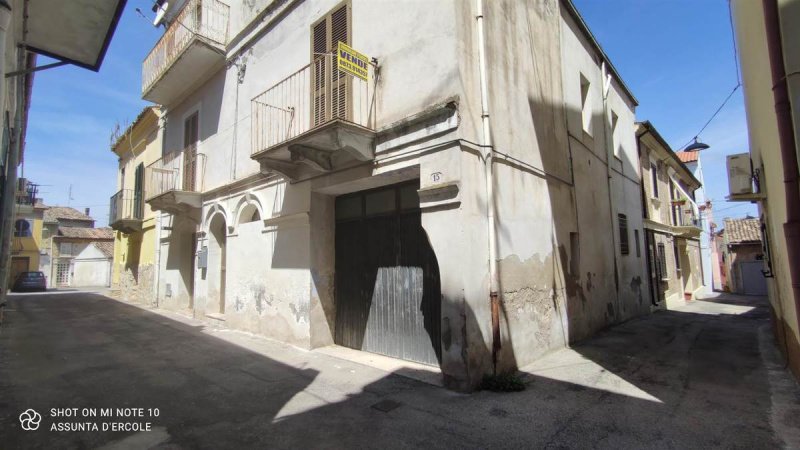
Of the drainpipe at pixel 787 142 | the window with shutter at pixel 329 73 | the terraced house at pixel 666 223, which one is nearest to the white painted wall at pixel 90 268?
the window with shutter at pixel 329 73

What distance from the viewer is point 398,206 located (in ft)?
21.3

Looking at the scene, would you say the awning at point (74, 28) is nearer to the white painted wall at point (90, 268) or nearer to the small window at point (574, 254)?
the small window at point (574, 254)

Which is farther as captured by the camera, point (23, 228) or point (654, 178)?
point (23, 228)

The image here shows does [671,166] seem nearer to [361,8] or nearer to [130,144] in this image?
[361,8]

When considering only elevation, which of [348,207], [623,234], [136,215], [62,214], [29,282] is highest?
[62,214]

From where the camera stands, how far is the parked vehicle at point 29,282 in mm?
27016

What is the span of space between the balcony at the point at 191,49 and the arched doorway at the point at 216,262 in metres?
4.26

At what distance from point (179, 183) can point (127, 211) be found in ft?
22.0

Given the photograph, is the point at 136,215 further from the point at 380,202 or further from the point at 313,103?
the point at 380,202

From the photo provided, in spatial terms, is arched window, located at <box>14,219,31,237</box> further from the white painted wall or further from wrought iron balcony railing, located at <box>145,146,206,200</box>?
wrought iron balcony railing, located at <box>145,146,206,200</box>

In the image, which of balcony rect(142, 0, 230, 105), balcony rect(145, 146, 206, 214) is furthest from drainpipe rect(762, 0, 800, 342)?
balcony rect(145, 146, 206, 214)

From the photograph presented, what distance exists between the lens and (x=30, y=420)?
405cm

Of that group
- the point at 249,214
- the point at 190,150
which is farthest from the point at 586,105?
the point at 190,150

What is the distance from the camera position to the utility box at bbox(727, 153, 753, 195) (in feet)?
20.3
